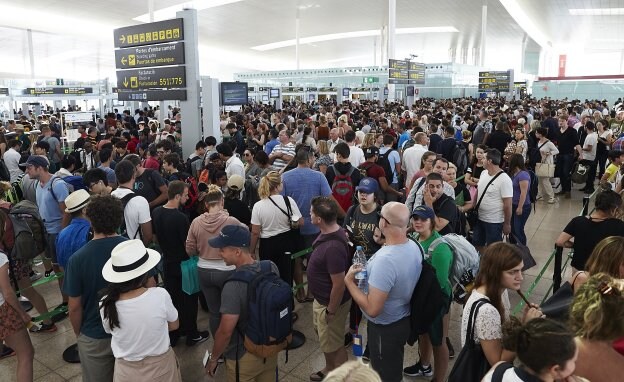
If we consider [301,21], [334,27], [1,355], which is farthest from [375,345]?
[334,27]

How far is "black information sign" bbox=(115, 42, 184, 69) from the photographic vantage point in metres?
9.09

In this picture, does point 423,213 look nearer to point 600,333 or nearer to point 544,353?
point 600,333

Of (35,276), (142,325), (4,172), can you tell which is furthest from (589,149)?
(4,172)

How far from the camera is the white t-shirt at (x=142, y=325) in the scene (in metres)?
2.71

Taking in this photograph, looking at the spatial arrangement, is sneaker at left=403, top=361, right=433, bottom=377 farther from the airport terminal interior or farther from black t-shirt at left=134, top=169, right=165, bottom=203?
black t-shirt at left=134, top=169, right=165, bottom=203

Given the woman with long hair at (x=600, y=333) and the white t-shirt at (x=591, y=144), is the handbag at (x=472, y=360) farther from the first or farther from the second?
the white t-shirt at (x=591, y=144)

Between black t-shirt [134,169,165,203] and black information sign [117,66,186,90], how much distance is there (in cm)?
374

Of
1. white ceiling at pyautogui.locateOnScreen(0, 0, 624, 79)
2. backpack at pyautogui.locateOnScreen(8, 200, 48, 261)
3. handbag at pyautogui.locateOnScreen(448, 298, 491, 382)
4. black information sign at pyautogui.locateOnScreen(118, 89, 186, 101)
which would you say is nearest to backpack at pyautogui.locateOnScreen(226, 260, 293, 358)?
handbag at pyautogui.locateOnScreen(448, 298, 491, 382)

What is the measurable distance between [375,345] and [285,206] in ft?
6.89

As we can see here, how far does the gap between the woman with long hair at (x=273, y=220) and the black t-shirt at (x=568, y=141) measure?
8380 mm

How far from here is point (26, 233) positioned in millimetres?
4680

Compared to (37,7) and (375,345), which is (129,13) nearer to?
(37,7)

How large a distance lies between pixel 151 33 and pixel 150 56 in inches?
17.7

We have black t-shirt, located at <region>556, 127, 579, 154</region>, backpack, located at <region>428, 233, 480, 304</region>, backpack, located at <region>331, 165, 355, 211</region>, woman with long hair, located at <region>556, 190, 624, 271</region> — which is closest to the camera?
backpack, located at <region>428, 233, 480, 304</region>
